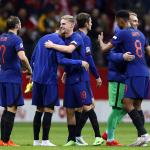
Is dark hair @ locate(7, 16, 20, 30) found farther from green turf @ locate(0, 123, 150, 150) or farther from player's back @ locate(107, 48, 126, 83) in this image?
green turf @ locate(0, 123, 150, 150)

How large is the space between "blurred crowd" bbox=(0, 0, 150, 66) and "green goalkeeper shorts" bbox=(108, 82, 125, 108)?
8.78 m

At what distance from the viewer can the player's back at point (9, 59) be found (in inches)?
580

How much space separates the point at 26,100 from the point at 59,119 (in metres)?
1.09

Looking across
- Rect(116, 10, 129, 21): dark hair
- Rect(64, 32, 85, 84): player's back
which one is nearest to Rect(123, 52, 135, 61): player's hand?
Rect(116, 10, 129, 21): dark hair

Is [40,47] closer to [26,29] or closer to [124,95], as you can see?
[124,95]

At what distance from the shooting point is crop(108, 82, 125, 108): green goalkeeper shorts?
49.6ft

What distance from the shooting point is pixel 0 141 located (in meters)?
14.8

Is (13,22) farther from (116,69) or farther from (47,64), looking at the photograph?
(116,69)

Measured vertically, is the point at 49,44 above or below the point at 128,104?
above

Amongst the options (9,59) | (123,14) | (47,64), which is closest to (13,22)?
(9,59)

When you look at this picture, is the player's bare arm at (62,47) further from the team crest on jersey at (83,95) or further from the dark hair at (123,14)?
the dark hair at (123,14)

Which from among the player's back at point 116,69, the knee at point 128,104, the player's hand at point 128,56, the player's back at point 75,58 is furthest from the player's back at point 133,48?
the player's back at point 75,58

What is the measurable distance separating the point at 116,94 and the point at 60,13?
12.5m

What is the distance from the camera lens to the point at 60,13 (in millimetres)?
Result: 27359
